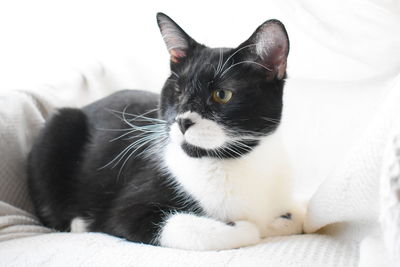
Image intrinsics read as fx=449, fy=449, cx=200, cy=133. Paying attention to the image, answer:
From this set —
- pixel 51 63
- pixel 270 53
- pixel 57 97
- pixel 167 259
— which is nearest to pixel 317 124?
pixel 270 53

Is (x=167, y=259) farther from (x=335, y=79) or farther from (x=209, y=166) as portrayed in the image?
(x=335, y=79)

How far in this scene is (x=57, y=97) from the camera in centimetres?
162

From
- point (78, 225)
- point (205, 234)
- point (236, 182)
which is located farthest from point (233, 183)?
point (78, 225)

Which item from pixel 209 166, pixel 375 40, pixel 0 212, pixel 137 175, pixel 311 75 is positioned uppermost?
pixel 375 40

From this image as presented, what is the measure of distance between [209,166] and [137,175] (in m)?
0.25

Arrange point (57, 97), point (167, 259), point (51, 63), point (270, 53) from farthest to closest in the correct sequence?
point (51, 63)
point (57, 97)
point (270, 53)
point (167, 259)

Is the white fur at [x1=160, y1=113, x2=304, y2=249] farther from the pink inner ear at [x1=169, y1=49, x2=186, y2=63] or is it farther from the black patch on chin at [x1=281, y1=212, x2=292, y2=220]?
the pink inner ear at [x1=169, y1=49, x2=186, y2=63]

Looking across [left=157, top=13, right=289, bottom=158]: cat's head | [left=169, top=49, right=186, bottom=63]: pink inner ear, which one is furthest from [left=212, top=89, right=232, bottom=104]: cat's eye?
[left=169, top=49, right=186, bottom=63]: pink inner ear

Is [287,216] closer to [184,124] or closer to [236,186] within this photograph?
[236,186]

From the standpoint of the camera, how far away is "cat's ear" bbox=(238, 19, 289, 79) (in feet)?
3.22

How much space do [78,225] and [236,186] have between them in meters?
0.51

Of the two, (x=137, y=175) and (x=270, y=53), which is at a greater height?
(x=270, y=53)

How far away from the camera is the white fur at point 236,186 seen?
1057mm

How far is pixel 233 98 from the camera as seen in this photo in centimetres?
100
